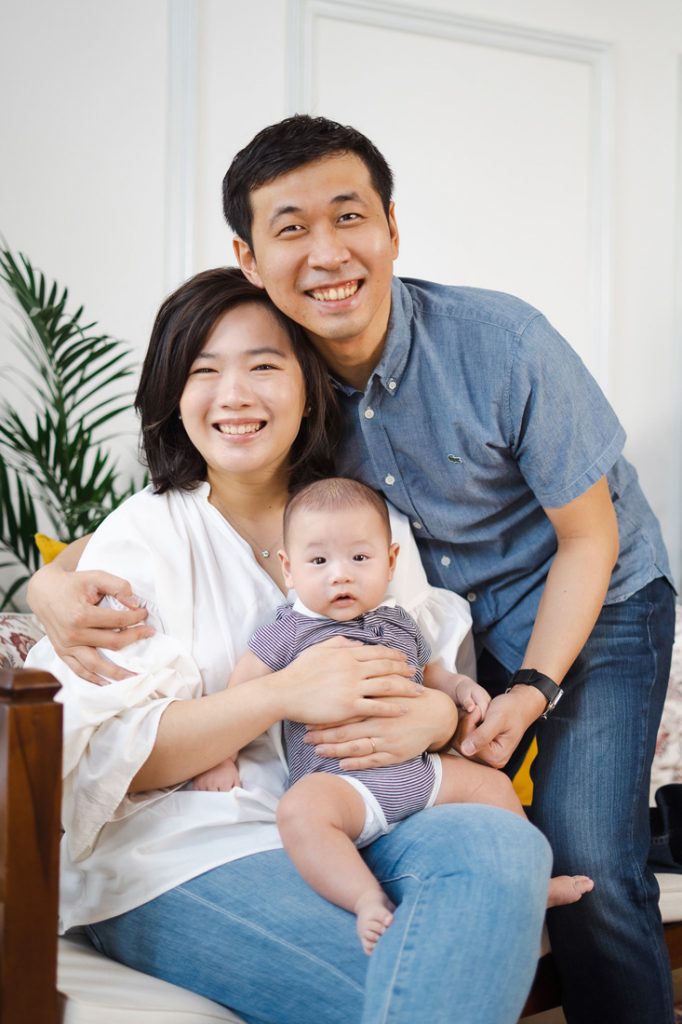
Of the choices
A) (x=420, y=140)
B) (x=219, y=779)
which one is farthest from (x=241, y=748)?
(x=420, y=140)

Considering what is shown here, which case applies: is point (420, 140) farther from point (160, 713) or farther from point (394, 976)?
point (394, 976)

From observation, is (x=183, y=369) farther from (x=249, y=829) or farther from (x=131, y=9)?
(x=131, y=9)

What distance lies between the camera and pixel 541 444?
1.81 m

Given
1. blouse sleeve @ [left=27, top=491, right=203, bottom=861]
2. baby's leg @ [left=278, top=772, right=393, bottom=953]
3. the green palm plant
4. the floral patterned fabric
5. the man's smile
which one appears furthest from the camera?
the green palm plant

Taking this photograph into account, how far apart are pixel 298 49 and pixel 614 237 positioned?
136 cm

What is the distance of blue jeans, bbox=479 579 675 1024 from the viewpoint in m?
1.81

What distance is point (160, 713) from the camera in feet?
5.09

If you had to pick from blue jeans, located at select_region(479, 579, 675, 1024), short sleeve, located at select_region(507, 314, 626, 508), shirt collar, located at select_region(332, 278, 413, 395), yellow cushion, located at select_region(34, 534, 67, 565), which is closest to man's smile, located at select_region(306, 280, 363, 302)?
shirt collar, located at select_region(332, 278, 413, 395)

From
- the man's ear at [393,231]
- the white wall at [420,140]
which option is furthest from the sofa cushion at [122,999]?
the white wall at [420,140]

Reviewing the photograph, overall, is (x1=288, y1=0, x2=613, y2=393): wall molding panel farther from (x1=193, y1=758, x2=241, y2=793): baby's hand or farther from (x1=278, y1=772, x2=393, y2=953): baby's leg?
(x1=278, y1=772, x2=393, y2=953): baby's leg

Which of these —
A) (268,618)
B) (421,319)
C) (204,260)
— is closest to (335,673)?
(268,618)

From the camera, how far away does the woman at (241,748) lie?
1302 millimetres

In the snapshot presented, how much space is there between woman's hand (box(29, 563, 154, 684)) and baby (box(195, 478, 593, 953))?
189 mm

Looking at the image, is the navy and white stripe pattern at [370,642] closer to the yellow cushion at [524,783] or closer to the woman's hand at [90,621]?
the woman's hand at [90,621]
